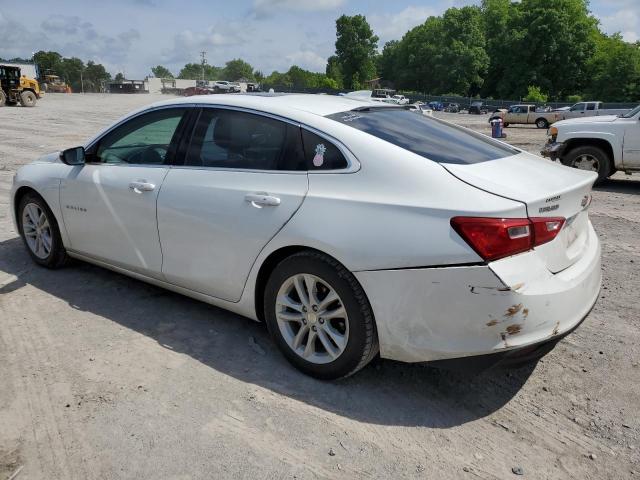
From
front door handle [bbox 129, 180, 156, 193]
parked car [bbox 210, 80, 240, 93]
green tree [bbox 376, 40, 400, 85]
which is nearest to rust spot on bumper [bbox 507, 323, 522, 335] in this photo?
front door handle [bbox 129, 180, 156, 193]

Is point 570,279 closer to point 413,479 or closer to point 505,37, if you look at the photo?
point 413,479

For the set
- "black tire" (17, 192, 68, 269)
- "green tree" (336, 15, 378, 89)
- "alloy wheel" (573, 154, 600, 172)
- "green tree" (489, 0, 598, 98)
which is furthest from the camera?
"green tree" (336, 15, 378, 89)

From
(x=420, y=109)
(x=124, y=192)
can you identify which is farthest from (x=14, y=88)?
(x=124, y=192)

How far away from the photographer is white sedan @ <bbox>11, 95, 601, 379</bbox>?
259 centimetres

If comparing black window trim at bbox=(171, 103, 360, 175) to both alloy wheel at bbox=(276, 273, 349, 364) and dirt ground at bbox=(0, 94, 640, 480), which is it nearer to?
alloy wheel at bbox=(276, 273, 349, 364)

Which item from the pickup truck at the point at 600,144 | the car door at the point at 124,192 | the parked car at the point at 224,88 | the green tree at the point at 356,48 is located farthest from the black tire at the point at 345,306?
the green tree at the point at 356,48

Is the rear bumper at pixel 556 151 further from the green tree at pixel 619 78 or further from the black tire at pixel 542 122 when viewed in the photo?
the green tree at pixel 619 78

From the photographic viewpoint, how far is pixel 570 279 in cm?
277

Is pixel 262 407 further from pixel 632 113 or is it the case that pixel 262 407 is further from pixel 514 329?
pixel 632 113

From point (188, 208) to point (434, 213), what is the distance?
1.67m

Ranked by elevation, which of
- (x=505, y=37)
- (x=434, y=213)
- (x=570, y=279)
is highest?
(x=505, y=37)

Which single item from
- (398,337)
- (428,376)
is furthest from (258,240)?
(428,376)

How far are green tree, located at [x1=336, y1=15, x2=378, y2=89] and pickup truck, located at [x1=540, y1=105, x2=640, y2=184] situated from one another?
341 ft

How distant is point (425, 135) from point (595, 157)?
7.57 metres
